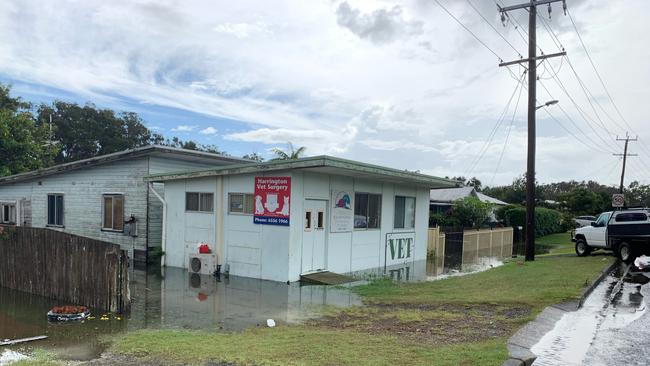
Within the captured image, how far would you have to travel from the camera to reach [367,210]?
16.1 meters

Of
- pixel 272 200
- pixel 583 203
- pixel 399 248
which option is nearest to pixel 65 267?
pixel 272 200

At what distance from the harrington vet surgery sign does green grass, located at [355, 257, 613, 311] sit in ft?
9.06

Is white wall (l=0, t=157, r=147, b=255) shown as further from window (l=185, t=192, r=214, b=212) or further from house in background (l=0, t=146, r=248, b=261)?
window (l=185, t=192, r=214, b=212)

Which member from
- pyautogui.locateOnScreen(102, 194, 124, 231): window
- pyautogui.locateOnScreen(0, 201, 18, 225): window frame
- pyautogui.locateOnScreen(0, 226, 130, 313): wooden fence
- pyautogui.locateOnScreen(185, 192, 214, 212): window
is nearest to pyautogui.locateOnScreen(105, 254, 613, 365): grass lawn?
pyautogui.locateOnScreen(0, 226, 130, 313): wooden fence

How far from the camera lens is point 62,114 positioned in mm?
48812

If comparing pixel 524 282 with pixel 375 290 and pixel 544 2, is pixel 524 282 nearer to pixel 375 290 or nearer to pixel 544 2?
pixel 375 290

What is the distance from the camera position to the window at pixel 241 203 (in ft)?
45.2

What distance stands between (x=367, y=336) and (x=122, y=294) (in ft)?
15.6

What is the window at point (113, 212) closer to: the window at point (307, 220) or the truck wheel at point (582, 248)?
the window at point (307, 220)

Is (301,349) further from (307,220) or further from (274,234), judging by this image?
(307,220)

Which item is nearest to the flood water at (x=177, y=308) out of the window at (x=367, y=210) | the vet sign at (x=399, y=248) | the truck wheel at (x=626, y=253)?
the window at (x=367, y=210)

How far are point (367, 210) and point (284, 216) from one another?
4.06 m

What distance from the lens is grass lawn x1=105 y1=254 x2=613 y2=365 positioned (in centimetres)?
599

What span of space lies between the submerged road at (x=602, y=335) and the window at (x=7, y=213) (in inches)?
865
